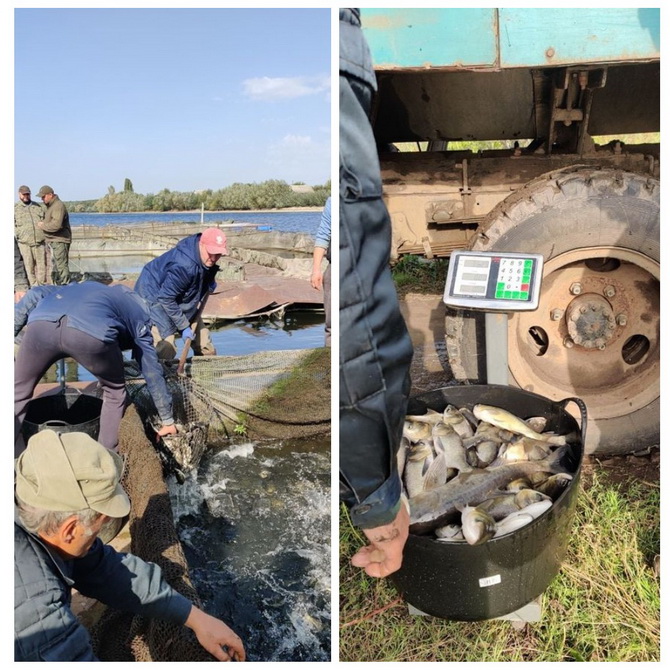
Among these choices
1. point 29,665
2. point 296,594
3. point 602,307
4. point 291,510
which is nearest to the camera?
point 29,665

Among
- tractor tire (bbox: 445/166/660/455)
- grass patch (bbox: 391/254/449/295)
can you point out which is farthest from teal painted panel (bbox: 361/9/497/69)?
grass patch (bbox: 391/254/449/295)

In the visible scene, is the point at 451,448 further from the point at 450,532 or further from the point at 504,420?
the point at 450,532

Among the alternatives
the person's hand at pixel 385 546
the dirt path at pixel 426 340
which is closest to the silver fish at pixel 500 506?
the person's hand at pixel 385 546

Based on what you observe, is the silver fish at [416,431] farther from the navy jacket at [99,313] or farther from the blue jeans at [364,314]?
the navy jacket at [99,313]

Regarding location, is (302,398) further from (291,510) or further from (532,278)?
(532,278)

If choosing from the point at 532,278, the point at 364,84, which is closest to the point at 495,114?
the point at 532,278

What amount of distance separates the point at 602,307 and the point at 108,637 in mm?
2331

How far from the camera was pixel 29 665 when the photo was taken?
1669mm

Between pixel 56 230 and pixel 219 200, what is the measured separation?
347 inches

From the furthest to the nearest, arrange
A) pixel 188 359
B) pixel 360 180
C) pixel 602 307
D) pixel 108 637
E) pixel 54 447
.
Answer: pixel 188 359 → pixel 602 307 → pixel 108 637 → pixel 54 447 → pixel 360 180

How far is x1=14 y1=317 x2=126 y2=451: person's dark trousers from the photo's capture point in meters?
3.12

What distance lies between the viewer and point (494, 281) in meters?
2.31

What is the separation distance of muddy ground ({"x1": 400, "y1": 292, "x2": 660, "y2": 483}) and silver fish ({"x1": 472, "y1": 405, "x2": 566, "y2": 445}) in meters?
0.65

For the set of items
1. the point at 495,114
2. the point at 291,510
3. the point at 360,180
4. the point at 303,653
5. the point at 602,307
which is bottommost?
the point at 303,653
